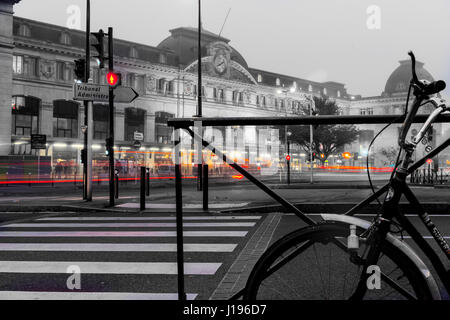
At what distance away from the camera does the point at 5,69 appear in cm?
3962

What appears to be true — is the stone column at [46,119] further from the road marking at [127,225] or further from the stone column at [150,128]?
the road marking at [127,225]

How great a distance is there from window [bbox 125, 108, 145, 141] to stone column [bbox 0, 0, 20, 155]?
54.5ft

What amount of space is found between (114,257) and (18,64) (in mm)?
45594

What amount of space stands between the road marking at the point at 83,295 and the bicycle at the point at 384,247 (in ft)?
6.64

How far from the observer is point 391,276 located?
2152mm

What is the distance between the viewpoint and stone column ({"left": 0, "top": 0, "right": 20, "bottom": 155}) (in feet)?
124

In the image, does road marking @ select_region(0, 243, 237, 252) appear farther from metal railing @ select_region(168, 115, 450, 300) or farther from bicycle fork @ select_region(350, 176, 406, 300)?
bicycle fork @ select_region(350, 176, 406, 300)

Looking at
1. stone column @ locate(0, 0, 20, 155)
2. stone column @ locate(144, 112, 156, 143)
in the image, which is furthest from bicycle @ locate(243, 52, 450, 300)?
stone column @ locate(144, 112, 156, 143)

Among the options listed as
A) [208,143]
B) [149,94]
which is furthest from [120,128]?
[208,143]

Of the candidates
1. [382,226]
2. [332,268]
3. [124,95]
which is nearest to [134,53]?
[124,95]

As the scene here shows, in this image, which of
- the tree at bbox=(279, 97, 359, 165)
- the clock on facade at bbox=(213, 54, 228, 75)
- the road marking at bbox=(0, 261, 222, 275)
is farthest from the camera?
the clock on facade at bbox=(213, 54, 228, 75)

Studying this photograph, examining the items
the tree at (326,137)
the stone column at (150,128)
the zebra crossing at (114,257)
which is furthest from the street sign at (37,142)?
the tree at (326,137)

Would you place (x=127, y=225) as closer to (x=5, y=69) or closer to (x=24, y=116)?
(x=5, y=69)

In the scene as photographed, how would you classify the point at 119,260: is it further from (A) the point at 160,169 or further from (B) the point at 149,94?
(B) the point at 149,94
